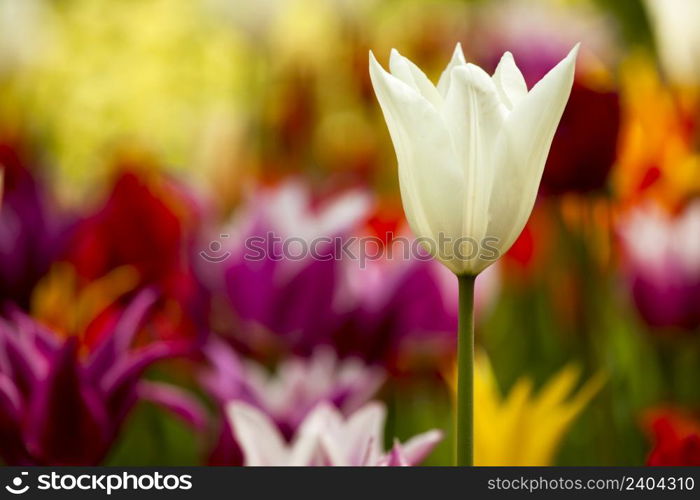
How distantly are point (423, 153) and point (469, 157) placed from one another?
0.04ft

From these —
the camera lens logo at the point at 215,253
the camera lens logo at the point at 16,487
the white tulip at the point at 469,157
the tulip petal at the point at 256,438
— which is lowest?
the camera lens logo at the point at 16,487

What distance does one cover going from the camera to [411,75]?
25 cm

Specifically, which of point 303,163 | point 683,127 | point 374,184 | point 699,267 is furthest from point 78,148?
point 699,267

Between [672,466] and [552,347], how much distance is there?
0.36 m

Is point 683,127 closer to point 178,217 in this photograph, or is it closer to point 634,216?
point 634,216

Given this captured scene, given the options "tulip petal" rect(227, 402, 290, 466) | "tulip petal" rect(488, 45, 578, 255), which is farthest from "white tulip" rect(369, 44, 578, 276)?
"tulip petal" rect(227, 402, 290, 466)

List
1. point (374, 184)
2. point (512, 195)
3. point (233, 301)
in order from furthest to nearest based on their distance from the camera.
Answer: point (374, 184) → point (233, 301) → point (512, 195)

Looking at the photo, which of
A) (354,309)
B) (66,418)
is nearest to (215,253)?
(354,309)

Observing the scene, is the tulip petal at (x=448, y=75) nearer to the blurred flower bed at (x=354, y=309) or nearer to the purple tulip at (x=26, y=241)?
the blurred flower bed at (x=354, y=309)

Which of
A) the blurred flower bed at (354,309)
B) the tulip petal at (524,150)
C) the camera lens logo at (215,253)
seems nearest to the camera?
the tulip petal at (524,150)

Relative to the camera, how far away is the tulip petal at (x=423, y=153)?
0.24 meters

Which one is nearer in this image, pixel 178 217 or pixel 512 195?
pixel 512 195

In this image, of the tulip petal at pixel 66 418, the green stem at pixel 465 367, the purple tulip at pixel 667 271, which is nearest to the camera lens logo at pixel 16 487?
the tulip petal at pixel 66 418

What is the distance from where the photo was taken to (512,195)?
0.79ft
